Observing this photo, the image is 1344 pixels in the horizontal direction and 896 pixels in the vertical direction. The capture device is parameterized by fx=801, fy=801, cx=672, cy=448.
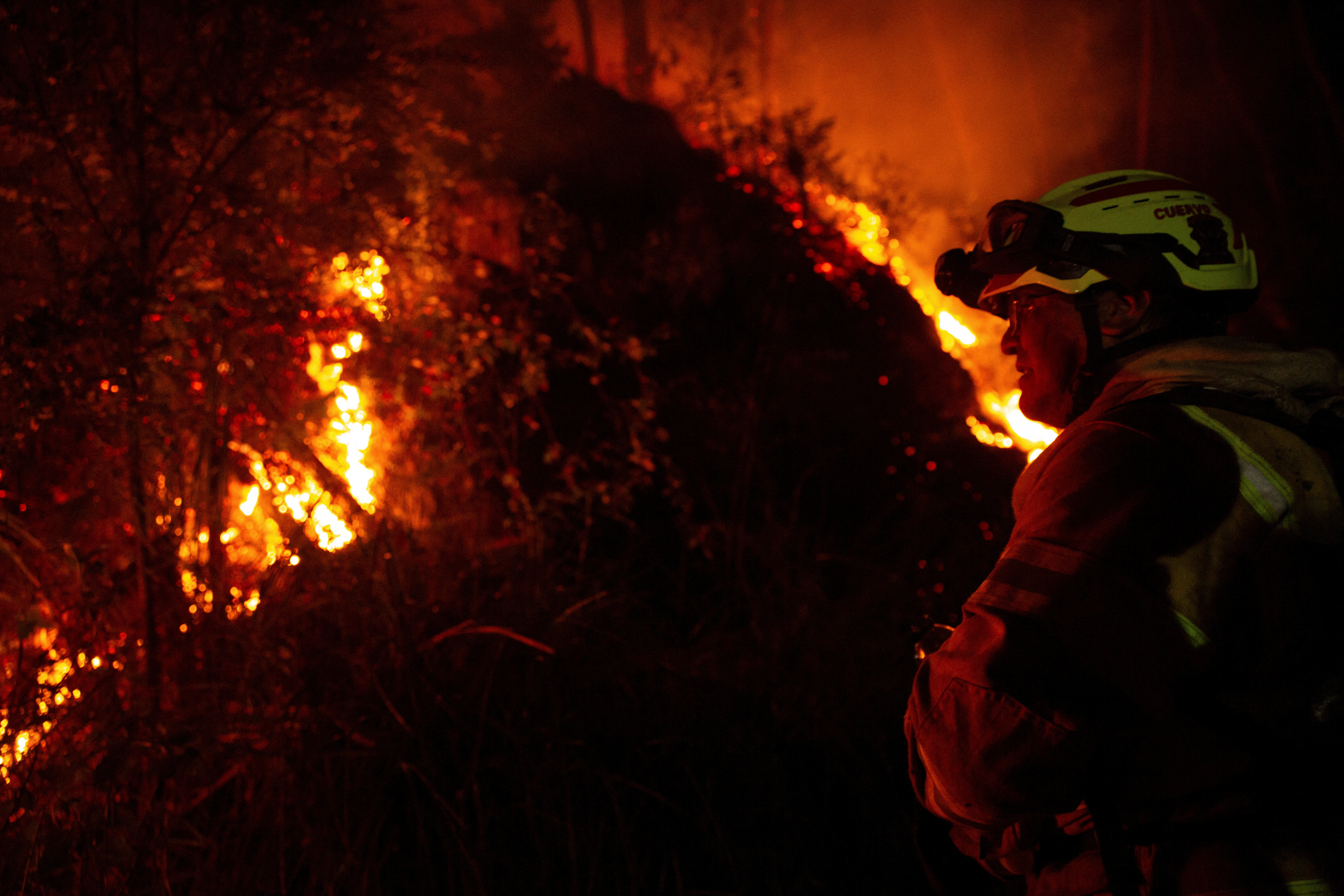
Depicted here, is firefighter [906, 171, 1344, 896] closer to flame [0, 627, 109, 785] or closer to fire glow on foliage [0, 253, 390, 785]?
flame [0, 627, 109, 785]

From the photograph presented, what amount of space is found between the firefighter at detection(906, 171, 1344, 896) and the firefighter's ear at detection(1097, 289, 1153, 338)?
28cm

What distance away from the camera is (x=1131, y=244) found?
186cm

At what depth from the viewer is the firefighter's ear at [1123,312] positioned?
1829 mm

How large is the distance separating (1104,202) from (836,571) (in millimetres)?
4343

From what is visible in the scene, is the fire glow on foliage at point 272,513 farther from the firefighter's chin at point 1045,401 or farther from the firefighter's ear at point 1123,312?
the firefighter's ear at point 1123,312

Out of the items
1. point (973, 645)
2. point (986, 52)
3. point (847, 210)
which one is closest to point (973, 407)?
point (847, 210)

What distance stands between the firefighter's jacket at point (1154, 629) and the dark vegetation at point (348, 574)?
455 mm

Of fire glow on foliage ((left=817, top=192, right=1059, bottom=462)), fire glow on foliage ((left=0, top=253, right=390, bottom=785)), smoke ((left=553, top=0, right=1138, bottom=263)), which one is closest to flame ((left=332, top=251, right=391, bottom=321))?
fire glow on foliage ((left=0, top=253, right=390, bottom=785))

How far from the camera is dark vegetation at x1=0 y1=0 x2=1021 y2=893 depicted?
297 centimetres

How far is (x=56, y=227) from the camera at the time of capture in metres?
3.40

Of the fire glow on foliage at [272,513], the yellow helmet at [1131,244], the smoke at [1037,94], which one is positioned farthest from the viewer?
the smoke at [1037,94]

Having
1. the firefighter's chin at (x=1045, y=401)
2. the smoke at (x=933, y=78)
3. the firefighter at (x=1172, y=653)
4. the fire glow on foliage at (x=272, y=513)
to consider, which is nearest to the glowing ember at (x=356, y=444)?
the fire glow on foliage at (x=272, y=513)

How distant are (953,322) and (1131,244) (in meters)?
7.47

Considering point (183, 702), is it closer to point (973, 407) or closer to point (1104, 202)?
point (1104, 202)
